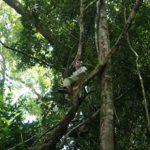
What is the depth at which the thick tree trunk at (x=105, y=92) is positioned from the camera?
485 cm

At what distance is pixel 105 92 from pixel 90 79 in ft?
1.06

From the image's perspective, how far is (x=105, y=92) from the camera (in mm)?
5434

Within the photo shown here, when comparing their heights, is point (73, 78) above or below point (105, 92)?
above

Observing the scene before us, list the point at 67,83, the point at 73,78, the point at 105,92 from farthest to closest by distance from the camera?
1. the point at 105,92
2. the point at 73,78
3. the point at 67,83

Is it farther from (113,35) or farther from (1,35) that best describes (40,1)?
(1,35)

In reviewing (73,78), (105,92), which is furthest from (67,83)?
(105,92)

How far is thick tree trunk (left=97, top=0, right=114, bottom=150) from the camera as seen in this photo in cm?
485


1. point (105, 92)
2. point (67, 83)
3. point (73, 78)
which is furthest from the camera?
point (105, 92)

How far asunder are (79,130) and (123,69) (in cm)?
144

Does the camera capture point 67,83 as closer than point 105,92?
Yes

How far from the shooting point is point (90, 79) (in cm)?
532

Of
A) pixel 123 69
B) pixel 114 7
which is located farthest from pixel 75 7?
pixel 123 69

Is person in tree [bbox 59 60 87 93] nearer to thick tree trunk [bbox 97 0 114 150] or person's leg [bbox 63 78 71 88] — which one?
person's leg [bbox 63 78 71 88]

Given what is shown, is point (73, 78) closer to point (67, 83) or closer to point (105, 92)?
point (67, 83)
